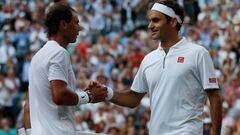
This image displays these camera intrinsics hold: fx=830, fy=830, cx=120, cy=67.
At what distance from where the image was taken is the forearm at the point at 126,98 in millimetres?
7816

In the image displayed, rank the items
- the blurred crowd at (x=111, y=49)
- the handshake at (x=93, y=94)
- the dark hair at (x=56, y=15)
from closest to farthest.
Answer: the dark hair at (x=56, y=15) < the handshake at (x=93, y=94) < the blurred crowd at (x=111, y=49)

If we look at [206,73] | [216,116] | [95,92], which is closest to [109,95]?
[95,92]

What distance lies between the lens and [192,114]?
7.20 meters

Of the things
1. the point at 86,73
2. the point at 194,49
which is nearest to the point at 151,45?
the point at 86,73

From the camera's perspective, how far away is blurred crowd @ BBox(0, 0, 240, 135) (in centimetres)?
1623

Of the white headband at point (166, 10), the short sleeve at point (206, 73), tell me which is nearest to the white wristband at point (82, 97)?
the short sleeve at point (206, 73)

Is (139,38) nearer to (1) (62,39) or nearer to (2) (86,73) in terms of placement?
(2) (86,73)

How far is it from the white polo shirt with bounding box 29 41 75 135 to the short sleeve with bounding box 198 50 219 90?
119cm

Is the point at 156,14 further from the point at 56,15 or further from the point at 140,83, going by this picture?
the point at 56,15

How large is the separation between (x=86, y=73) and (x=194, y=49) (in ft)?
37.7

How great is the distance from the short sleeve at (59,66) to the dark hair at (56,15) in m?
0.27

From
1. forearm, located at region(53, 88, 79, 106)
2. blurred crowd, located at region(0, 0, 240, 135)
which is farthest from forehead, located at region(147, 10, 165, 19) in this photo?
blurred crowd, located at region(0, 0, 240, 135)

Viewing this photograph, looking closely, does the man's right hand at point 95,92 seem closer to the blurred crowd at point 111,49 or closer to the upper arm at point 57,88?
the upper arm at point 57,88

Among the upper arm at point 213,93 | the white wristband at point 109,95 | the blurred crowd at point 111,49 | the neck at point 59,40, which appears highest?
the neck at point 59,40
